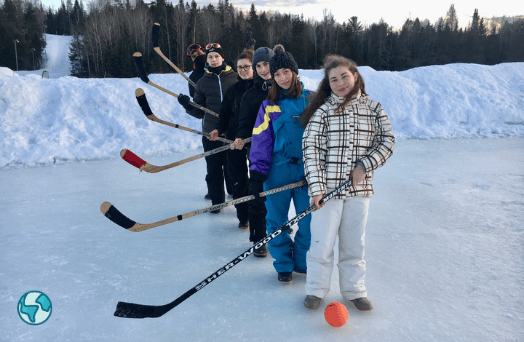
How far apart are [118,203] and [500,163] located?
16.6 feet

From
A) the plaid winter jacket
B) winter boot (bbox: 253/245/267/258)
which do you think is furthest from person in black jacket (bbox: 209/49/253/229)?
the plaid winter jacket

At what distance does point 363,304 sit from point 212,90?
2.29 metres

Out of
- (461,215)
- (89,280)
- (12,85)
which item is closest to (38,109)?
(12,85)

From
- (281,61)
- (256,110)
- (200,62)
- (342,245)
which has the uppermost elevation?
(200,62)

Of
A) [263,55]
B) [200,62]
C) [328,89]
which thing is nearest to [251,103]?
[263,55]

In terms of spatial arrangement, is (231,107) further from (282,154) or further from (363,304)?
(363,304)

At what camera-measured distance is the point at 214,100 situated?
133 inches

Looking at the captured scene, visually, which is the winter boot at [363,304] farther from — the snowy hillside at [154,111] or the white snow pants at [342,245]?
the snowy hillside at [154,111]

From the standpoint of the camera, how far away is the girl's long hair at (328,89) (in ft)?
5.83

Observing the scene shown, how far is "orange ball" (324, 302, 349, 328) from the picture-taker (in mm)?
1702

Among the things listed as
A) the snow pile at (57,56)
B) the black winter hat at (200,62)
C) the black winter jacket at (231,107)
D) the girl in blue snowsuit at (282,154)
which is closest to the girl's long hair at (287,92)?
the girl in blue snowsuit at (282,154)

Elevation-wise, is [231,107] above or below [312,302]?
above

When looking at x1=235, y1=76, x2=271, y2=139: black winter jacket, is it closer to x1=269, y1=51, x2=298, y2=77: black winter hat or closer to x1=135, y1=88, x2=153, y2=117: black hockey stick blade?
x1=269, y1=51, x2=298, y2=77: black winter hat

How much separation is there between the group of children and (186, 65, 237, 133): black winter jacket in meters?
0.62
